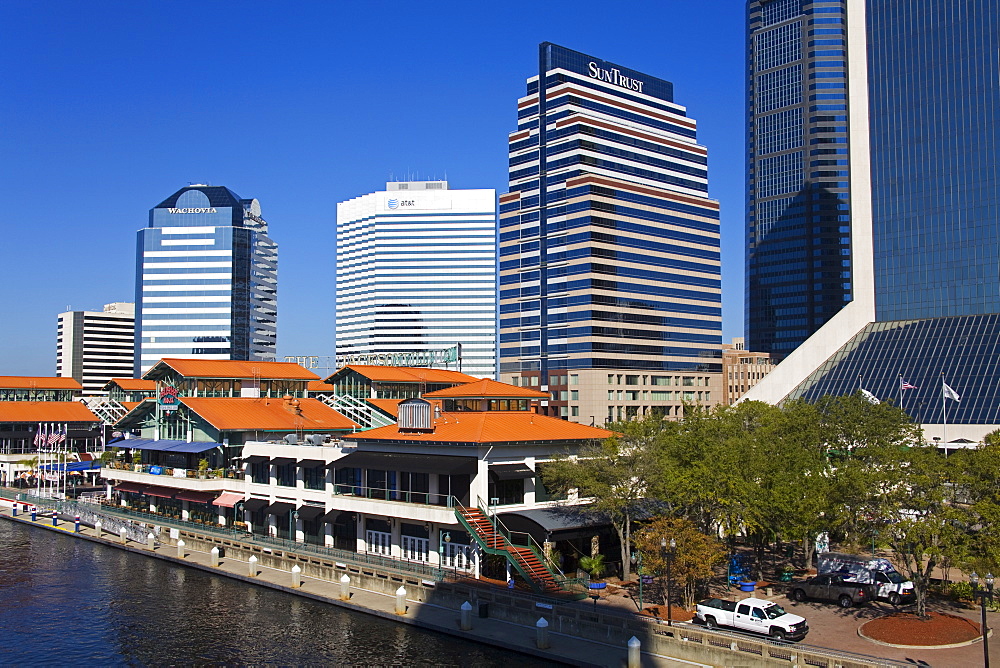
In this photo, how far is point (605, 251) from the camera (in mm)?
157875

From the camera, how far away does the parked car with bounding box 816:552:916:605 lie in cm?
4803

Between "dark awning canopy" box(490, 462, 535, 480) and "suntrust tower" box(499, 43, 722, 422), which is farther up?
"suntrust tower" box(499, 43, 722, 422)

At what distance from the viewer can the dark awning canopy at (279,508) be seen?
243 ft

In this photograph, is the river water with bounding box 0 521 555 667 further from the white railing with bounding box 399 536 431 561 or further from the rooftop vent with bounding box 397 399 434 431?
the rooftop vent with bounding box 397 399 434 431

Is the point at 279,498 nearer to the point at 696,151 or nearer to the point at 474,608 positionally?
the point at 474,608

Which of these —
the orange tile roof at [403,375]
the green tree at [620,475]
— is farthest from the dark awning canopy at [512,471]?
the orange tile roof at [403,375]

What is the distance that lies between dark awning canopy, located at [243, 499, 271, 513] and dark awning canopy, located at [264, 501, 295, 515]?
175 cm

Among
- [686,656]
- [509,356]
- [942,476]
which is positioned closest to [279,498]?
[686,656]

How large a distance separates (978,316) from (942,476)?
7384cm

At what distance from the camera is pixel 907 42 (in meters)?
119

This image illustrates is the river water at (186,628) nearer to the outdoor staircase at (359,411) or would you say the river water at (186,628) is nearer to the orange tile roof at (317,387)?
the outdoor staircase at (359,411)

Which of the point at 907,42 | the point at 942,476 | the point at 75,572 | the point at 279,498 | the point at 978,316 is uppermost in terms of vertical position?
the point at 907,42

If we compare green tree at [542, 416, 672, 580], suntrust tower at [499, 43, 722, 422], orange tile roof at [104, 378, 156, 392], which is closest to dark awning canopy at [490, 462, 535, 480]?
green tree at [542, 416, 672, 580]

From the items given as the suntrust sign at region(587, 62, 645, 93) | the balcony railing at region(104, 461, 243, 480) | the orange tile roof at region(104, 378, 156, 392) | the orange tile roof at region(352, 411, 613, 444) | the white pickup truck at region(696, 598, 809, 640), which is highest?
the suntrust sign at region(587, 62, 645, 93)
